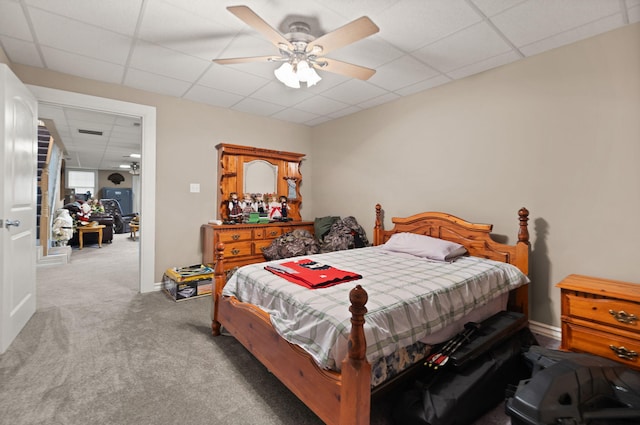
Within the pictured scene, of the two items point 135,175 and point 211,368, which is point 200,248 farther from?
point 135,175

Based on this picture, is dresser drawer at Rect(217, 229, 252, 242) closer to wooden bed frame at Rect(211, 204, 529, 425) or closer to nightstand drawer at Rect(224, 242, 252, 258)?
nightstand drawer at Rect(224, 242, 252, 258)

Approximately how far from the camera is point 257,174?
4.48 meters

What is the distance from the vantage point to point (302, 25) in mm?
2152

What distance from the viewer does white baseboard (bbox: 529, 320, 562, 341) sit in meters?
2.51

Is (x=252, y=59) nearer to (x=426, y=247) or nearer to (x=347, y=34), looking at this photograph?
(x=347, y=34)

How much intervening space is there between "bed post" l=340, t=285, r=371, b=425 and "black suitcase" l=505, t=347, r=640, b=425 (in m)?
0.73

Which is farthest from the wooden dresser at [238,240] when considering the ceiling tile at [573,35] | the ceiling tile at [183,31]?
the ceiling tile at [573,35]

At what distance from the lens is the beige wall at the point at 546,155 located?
222cm

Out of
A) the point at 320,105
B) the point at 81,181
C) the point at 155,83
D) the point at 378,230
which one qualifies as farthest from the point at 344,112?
the point at 81,181

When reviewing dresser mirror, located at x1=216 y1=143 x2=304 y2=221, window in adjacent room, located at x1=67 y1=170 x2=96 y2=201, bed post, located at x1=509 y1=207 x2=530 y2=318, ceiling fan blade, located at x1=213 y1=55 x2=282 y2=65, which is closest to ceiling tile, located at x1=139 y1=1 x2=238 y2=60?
ceiling fan blade, located at x1=213 y1=55 x2=282 y2=65

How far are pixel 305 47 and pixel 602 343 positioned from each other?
284cm

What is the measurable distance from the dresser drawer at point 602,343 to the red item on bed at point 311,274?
60.1 inches

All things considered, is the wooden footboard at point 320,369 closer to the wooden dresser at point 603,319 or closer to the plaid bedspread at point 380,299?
the plaid bedspread at point 380,299

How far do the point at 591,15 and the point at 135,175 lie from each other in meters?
14.3
